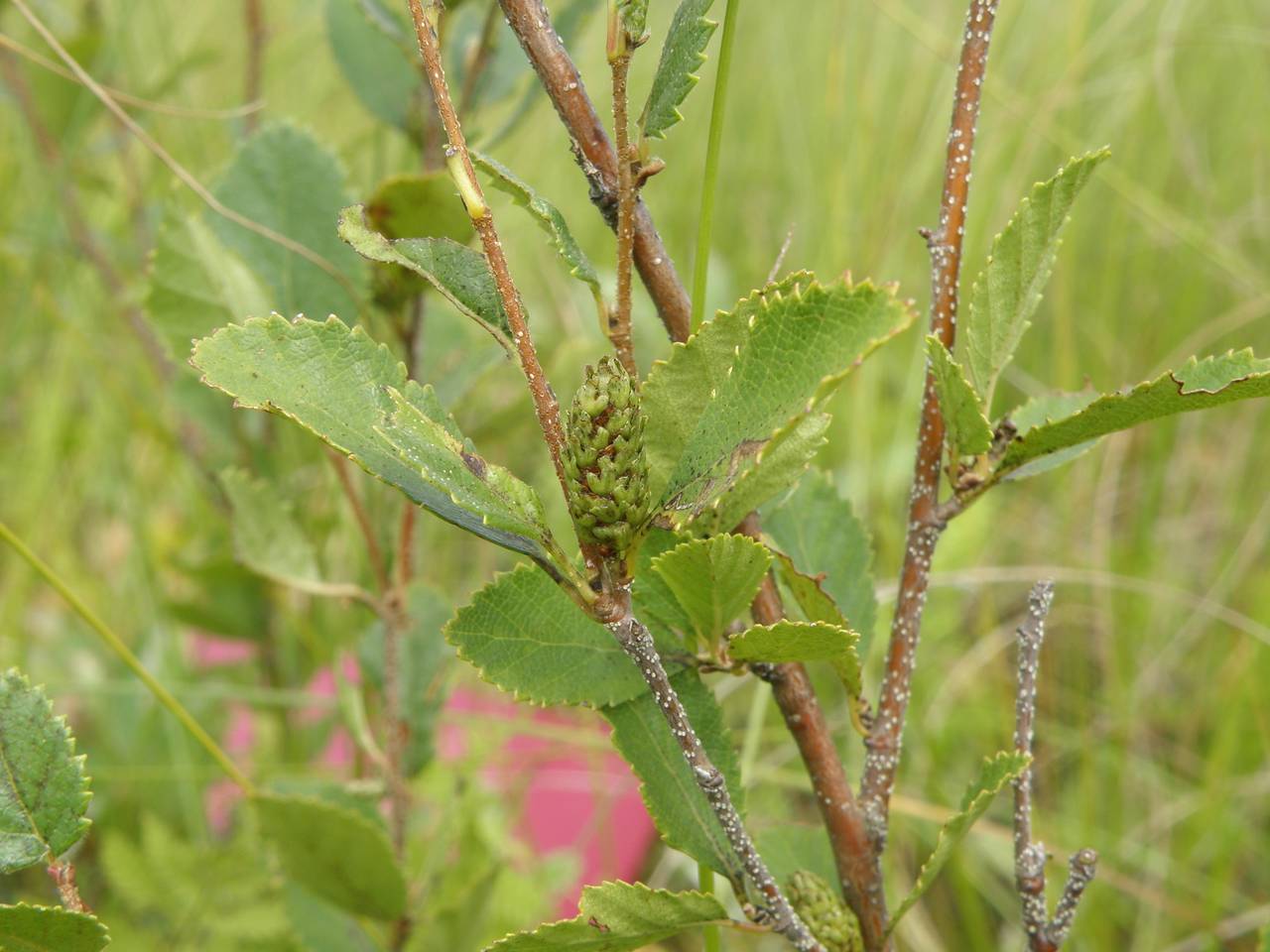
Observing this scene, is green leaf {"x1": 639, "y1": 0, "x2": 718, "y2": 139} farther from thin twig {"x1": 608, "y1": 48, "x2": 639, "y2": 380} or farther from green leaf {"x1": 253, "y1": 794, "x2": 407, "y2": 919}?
green leaf {"x1": 253, "y1": 794, "x2": 407, "y2": 919}

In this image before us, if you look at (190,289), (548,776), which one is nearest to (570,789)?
(548,776)

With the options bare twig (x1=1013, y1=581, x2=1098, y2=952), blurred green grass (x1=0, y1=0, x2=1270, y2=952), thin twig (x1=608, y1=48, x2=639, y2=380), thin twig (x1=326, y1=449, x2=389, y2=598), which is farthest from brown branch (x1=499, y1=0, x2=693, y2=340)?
blurred green grass (x1=0, y1=0, x2=1270, y2=952)

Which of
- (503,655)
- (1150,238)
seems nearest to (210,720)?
(503,655)

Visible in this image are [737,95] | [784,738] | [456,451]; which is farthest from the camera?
[737,95]

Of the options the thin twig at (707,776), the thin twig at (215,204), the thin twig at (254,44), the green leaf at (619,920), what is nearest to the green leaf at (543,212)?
the thin twig at (707,776)

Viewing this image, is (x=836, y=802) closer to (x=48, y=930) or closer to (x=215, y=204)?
(x=48, y=930)

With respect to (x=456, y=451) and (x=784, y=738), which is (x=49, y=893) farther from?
(x=456, y=451)
